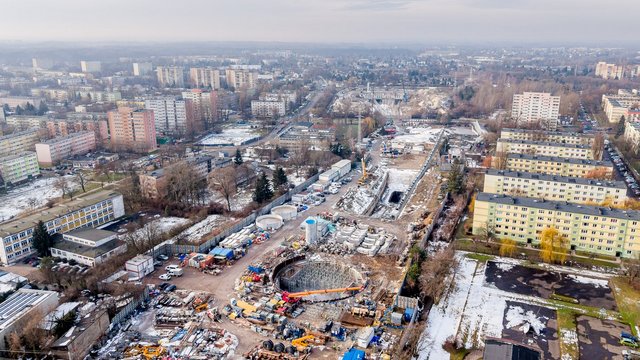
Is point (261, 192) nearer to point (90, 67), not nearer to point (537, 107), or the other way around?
point (537, 107)

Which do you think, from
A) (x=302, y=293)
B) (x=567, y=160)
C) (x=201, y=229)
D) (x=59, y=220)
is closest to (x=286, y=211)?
(x=201, y=229)

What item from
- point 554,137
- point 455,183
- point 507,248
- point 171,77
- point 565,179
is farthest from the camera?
point 171,77

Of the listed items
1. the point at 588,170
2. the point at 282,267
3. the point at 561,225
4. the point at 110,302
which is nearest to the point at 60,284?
the point at 110,302

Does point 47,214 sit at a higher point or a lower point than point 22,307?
higher

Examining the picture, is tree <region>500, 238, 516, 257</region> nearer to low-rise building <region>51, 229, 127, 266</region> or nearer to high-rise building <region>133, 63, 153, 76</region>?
low-rise building <region>51, 229, 127, 266</region>

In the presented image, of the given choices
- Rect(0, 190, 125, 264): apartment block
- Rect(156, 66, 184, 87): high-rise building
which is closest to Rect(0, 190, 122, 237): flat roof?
Rect(0, 190, 125, 264): apartment block

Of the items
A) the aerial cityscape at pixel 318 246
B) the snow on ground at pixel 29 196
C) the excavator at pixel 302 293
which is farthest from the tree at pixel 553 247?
the snow on ground at pixel 29 196

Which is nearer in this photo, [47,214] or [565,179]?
[47,214]

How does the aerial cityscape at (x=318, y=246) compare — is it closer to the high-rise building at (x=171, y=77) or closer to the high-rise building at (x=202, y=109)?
the high-rise building at (x=202, y=109)
